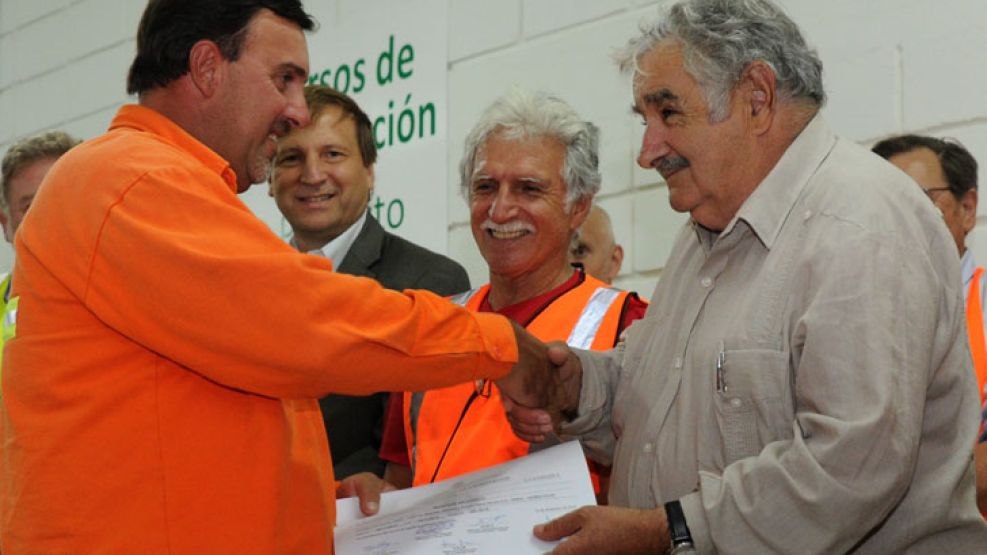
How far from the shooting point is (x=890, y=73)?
3.16 metres

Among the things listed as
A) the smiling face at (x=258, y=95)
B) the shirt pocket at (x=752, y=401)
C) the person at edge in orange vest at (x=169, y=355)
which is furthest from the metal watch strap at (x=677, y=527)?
the smiling face at (x=258, y=95)

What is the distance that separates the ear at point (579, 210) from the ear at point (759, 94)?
0.84 m

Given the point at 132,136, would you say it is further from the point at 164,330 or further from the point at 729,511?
the point at 729,511

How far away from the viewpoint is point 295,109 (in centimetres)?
225

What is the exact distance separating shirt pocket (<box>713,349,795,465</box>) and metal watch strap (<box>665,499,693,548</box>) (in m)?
0.12

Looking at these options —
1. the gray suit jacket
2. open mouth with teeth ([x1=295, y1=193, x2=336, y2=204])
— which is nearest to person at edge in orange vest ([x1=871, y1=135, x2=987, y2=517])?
the gray suit jacket

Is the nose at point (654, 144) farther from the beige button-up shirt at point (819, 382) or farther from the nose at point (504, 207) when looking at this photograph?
the nose at point (504, 207)

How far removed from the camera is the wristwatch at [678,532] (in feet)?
6.07

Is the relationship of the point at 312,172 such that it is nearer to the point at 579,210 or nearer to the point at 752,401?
the point at 579,210

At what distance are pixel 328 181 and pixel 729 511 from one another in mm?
1851

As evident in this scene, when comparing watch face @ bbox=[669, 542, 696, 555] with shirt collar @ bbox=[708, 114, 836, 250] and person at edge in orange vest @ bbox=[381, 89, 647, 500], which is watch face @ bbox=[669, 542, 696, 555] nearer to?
shirt collar @ bbox=[708, 114, 836, 250]

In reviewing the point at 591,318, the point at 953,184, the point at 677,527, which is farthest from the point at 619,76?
the point at 677,527

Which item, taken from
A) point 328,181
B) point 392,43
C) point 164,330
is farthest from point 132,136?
point 392,43

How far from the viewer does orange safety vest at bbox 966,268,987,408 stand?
2.82 metres
